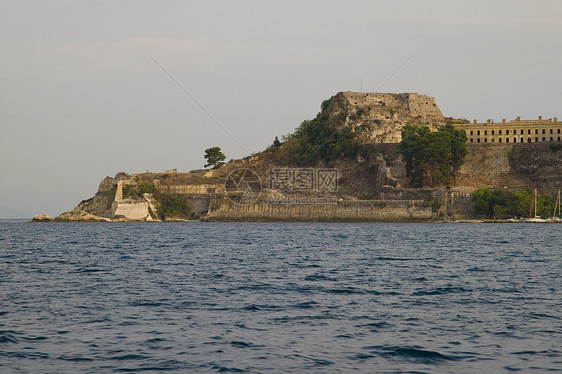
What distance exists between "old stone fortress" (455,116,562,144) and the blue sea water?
72.5 m

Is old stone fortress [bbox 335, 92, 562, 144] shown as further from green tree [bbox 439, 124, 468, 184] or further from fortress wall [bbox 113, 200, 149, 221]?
fortress wall [bbox 113, 200, 149, 221]

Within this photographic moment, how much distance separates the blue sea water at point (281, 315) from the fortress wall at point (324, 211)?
2100 inches

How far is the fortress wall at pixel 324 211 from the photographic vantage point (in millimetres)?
91750

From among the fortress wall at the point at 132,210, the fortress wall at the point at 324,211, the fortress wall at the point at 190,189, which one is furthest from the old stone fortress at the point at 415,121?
the fortress wall at the point at 132,210

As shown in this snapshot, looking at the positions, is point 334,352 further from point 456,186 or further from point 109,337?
point 456,186

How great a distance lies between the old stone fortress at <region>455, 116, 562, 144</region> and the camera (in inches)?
4181

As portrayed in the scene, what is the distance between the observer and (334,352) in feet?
53.9

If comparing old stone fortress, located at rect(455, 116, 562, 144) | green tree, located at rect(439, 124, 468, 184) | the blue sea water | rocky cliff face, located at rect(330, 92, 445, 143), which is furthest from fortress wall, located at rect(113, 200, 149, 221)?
the blue sea water

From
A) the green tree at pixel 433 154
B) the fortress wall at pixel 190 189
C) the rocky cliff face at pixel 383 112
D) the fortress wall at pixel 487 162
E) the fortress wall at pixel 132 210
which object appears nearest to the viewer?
the green tree at pixel 433 154

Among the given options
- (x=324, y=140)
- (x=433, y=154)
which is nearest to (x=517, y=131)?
(x=433, y=154)

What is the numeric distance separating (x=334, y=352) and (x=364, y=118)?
97.9 meters

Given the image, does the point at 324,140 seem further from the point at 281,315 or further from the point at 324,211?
the point at 281,315

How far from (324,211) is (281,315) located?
7475cm

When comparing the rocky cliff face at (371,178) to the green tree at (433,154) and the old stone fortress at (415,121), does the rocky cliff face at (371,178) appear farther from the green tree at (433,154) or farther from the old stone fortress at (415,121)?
the green tree at (433,154)
